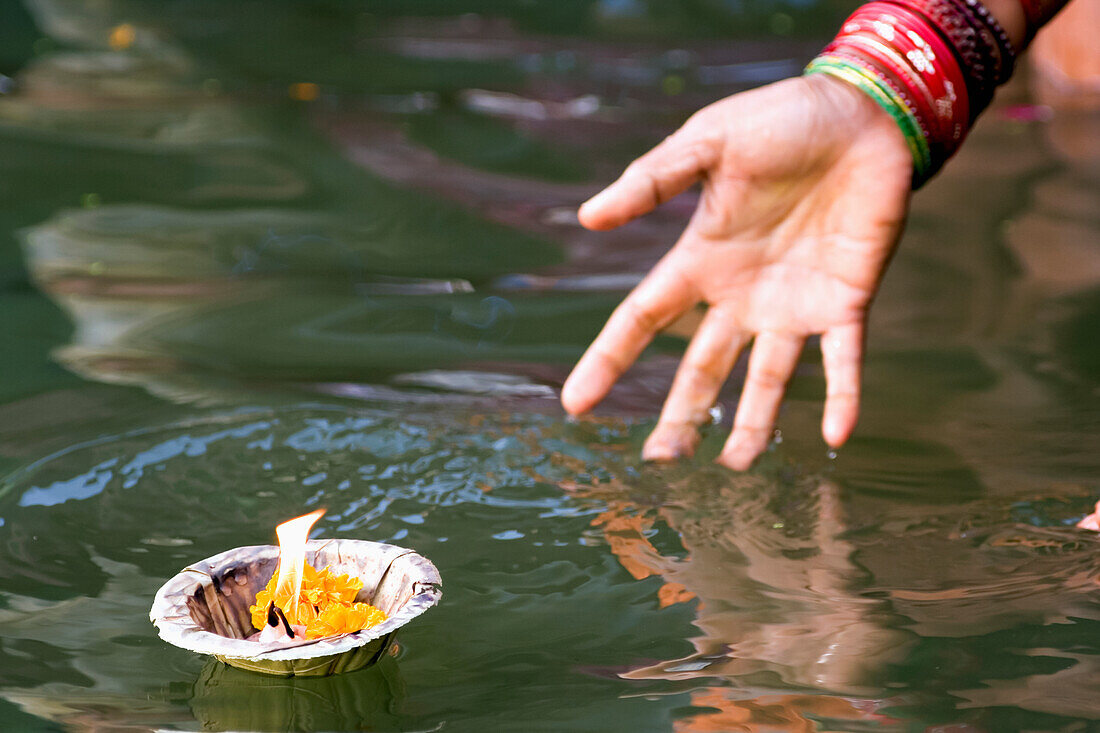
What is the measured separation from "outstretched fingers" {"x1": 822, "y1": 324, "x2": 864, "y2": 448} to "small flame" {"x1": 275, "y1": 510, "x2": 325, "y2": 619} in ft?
2.86

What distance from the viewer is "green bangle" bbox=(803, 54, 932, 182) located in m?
1.88

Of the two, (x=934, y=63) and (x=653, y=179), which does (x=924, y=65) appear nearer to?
(x=934, y=63)

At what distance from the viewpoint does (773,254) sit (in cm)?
192

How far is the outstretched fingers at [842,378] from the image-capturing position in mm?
1791

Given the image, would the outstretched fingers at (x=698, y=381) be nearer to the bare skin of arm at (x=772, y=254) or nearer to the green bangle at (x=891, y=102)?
the bare skin of arm at (x=772, y=254)

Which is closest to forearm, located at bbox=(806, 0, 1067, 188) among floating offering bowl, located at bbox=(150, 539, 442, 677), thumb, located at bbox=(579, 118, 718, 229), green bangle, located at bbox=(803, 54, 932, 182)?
green bangle, located at bbox=(803, 54, 932, 182)

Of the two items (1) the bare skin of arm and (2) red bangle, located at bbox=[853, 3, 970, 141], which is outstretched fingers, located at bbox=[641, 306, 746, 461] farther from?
(2) red bangle, located at bbox=[853, 3, 970, 141]

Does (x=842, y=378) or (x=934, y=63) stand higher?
(x=934, y=63)

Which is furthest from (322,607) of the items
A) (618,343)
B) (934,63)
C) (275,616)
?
(934,63)

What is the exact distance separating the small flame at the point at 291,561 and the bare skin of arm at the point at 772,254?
0.67 metres

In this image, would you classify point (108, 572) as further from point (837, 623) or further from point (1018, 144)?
point (1018, 144)

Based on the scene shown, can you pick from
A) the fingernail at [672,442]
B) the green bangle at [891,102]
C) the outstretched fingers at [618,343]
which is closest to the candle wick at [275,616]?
the outstretched fingers at [618,343]

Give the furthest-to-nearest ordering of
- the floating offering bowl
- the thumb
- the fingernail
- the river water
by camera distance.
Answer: the fingernail
the thumb
the river water
the floating offering bowl

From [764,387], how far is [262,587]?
0.87 m
